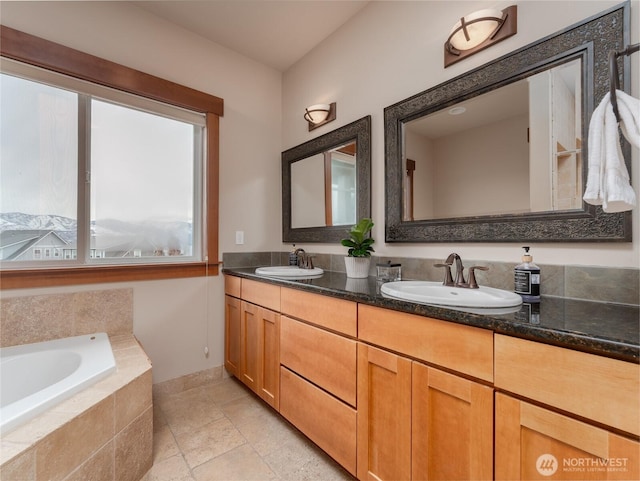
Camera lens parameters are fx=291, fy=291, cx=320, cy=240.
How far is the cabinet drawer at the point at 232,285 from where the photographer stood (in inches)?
84.4

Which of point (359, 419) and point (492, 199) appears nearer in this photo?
point (359, 419)

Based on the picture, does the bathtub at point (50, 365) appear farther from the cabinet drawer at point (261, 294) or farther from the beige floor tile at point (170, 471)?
the cabinet drawer at point (261, 294)

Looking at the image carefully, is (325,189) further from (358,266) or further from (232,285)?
(232,285)

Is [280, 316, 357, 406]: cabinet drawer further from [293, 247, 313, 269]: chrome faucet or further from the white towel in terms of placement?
the white towel

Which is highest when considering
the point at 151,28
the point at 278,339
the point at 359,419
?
the point at 151,28

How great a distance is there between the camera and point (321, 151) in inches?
89.6

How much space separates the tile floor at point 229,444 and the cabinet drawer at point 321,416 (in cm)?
13

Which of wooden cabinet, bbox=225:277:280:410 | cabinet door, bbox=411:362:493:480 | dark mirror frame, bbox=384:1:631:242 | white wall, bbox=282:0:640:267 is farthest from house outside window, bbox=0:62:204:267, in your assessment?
cabinet door, bbox=411:362:493:480

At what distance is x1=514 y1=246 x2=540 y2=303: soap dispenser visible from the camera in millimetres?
1072

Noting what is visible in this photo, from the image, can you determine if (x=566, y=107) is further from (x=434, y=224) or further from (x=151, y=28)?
(x=151, y=28)

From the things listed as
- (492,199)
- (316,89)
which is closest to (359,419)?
(492,199)

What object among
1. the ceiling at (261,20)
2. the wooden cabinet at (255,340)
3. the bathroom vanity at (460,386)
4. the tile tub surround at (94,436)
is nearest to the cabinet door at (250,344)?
the wooden cabinet at (255,340)

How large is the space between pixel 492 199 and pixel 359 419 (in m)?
1.14

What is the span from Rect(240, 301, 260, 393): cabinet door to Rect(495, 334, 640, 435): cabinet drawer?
1.43 metres
